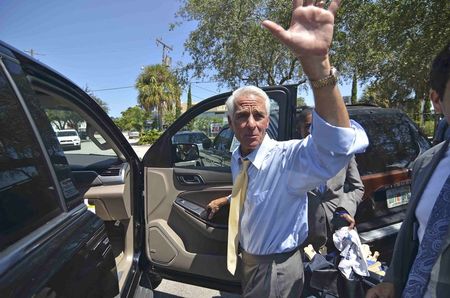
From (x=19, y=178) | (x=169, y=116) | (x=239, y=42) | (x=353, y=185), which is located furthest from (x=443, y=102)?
(x=169, y=116)

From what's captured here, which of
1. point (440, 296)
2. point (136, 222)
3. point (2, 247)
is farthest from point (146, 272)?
point (440, 296)

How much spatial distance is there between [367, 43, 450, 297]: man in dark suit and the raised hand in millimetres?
462

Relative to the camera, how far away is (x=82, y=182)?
2.73m

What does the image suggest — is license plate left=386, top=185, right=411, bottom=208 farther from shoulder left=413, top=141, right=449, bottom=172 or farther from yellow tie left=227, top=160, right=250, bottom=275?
yellow tie left=227, top=160, right=250, bottom=275

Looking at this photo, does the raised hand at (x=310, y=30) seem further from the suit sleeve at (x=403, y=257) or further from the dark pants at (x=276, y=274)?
the dark pants at (x=276, y=274)

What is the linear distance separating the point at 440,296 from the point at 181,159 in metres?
2.23

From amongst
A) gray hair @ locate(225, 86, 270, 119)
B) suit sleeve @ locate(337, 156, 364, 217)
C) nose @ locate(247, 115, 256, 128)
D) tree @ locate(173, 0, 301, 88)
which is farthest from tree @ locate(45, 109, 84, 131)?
tree @ locate(173, 0, 301, 88)

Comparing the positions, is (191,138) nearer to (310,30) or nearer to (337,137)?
(337,137)

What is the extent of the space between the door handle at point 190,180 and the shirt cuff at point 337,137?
1600 mm

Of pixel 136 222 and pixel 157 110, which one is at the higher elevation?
pixel 157 110

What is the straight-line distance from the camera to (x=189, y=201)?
2986mm

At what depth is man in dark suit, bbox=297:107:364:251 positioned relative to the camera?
2.17 m

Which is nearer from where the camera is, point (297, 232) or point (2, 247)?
point (2, 247)

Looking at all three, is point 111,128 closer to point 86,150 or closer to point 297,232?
point 86,150
